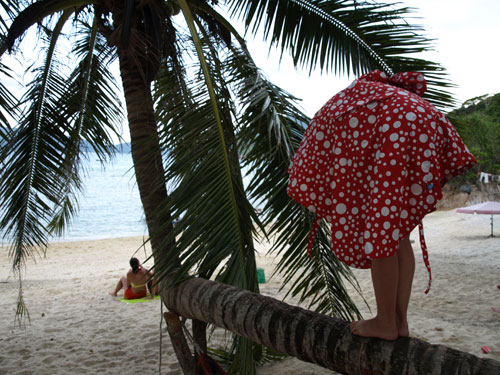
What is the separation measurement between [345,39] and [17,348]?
473 centimetres

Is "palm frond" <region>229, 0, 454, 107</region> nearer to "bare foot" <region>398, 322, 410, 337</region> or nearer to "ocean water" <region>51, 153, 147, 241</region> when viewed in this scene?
"bare foot" <region>398, 322, 410, 337</region>

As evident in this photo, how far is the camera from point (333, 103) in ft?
6.70

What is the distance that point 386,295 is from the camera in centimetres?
184

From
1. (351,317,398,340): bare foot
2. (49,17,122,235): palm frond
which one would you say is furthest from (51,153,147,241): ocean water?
(351,317,398,340): bare foot

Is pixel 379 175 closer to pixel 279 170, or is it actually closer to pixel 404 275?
pixel 404 275

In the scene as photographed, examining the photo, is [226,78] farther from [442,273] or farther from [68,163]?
[442,273]

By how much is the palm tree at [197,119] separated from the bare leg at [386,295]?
0.99 m

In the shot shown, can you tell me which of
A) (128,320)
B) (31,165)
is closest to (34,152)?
(31,165)

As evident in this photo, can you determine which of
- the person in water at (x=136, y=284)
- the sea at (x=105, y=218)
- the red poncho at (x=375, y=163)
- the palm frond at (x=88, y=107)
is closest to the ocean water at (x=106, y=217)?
the sea at (x=105, y=218)

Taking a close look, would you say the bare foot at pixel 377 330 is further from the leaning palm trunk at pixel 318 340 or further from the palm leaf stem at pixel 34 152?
the palm leaf stem at pixel 34 152

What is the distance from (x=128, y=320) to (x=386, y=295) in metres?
4.99

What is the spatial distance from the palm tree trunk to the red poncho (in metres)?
1.59

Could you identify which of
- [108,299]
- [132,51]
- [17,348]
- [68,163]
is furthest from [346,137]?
[108,299]

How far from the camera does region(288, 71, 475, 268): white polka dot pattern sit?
1780mm
